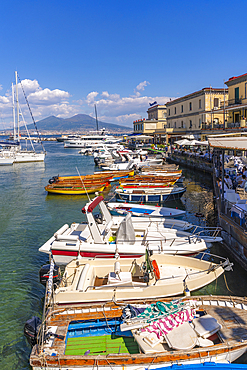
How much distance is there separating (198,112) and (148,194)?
36.2 meters

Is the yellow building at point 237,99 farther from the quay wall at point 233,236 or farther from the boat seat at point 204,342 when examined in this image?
the boat seat at point 204,342

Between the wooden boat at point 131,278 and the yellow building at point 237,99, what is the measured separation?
27.2 meters

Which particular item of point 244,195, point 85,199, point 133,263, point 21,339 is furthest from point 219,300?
point 85,199

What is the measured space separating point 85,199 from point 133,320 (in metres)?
19.0

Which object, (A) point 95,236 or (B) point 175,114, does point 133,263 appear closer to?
(A) point 95,236

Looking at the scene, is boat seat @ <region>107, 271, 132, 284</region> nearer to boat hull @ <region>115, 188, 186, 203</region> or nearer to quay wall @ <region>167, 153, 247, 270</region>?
quay wall @ <region>167, 153, 247, 270</region>

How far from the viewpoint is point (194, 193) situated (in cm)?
2542

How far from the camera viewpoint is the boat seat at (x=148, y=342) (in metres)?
5.46

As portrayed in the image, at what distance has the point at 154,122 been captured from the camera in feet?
267

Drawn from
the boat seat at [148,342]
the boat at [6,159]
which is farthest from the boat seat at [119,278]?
the boat at [6,159]

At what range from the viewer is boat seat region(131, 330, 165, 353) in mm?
5455

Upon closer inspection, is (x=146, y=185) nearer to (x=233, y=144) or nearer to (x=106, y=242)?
(x=233, y=144)

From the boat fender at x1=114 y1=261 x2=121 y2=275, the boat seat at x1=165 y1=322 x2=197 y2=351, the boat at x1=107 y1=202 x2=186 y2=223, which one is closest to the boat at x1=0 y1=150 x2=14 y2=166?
the boat at x1=107 y1=202 x2=186 y2=223

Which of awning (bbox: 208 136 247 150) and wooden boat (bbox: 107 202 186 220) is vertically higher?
awning (bbox: 208 136 247 150)
